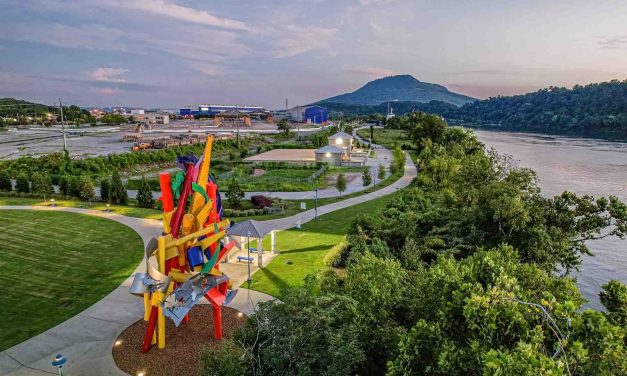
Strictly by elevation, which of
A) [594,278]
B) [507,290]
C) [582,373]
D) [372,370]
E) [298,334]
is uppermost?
[507,290]

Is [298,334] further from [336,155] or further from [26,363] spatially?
[336,155]

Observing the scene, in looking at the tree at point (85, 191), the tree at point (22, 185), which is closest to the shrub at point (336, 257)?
the tree at point (85, 191)

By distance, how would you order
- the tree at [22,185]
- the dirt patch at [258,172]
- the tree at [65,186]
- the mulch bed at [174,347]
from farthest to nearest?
the dirt patch at [258,172]
the tree at [22,185]
the tree at [65,186]
the mulch bed at [174,347]

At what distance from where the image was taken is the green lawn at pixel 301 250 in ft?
69.9

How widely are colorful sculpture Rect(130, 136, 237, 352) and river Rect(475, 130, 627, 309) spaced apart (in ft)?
66.7

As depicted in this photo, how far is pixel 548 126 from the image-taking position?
147m

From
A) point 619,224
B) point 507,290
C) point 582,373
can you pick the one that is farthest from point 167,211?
point 619,224

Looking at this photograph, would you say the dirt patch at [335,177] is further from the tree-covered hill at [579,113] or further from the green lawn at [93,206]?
the tree-covered hill at [579,113]

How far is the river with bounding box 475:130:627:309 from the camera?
1057 inches

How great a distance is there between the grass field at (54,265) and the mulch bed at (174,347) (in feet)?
13.4

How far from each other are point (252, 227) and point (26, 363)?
37.2 feet

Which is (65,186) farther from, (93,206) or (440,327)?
(440,327)

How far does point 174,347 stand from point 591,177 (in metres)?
57.3

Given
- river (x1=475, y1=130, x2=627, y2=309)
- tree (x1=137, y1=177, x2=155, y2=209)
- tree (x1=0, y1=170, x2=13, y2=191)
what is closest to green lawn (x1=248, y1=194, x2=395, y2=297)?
tree (x1=137, y1=177, x2=155, y2=209)
